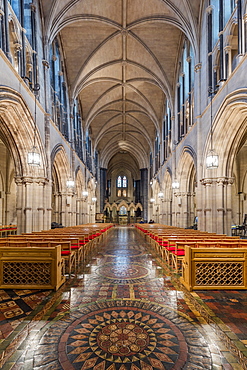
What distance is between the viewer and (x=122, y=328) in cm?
318

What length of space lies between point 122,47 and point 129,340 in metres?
19.7

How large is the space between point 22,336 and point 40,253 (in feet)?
6.32

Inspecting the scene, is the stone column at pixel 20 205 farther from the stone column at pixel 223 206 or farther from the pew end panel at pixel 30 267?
the stone column at pixel 223 206

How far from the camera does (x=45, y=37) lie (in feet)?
42.8

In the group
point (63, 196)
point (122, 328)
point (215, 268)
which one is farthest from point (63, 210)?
point (122, 328)

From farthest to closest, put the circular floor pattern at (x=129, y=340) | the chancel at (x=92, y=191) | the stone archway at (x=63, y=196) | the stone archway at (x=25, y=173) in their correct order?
the stone archway at (x=63, y=196), the stone archway at (x=25, y=173), the chancel at (x=92, y=191), the circular floor pattern at (x=129, y=340)

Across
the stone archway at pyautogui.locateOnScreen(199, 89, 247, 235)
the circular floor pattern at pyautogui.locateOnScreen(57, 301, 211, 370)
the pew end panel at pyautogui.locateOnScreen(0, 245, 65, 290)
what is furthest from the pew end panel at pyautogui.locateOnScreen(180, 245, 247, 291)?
the stone archway at pyautogui.locateOnScreen(199, 89, 247, 235)

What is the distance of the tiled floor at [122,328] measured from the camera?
2.55m

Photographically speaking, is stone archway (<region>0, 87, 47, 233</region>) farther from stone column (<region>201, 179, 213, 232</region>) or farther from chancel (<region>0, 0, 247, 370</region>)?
stone column (<region>201, 179, 213, 232</region>)

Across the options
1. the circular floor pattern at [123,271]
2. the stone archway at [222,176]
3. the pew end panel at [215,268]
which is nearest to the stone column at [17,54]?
the stone archway at [222,176]

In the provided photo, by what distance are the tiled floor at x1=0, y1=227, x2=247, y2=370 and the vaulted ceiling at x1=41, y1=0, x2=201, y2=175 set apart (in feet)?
46.0

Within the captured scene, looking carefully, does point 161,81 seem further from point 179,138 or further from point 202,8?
point 202,8

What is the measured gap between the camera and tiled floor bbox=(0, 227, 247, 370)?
2.55 meters

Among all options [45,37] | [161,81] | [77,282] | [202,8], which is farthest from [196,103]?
[77,282]
